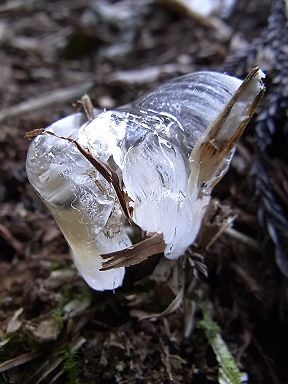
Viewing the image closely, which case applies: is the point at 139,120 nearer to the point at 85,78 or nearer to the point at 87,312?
the point at 87,312

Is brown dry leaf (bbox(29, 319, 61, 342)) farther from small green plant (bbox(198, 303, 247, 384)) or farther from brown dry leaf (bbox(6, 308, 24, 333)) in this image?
small green plant (bbox(198, 303, 247, 384))

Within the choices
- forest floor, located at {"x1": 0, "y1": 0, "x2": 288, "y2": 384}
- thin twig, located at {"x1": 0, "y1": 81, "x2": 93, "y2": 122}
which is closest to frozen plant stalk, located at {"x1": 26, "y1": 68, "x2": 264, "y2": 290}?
forest floor, located at {"x1": 0, "y1": 0, "x2": 288, "y2": 384}

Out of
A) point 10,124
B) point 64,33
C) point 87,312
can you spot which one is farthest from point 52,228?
point 64,33

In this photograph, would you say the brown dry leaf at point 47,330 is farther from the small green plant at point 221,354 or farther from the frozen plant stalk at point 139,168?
the small green plant at point 221,354

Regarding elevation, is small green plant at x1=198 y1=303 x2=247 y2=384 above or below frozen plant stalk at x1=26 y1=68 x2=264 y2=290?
below

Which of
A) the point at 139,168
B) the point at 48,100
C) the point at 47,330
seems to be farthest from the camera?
the point at 48,100

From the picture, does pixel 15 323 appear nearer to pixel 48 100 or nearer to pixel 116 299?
pixel 116 299

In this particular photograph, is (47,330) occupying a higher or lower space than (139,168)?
lower

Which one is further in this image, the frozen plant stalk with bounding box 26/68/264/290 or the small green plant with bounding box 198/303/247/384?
the small green plant with bounding box 198/303/247/384

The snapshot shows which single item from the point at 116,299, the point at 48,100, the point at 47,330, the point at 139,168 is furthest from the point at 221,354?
the point at 48,100
